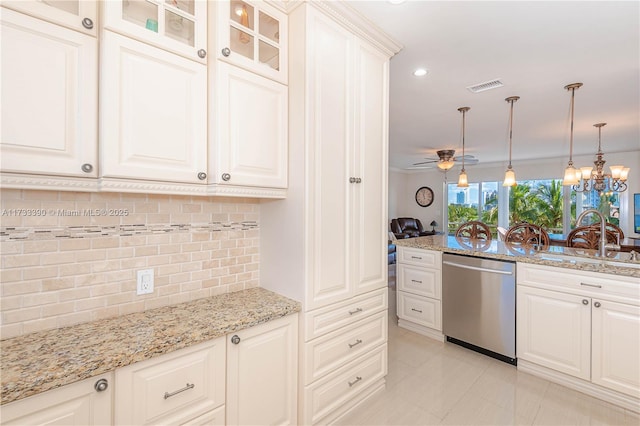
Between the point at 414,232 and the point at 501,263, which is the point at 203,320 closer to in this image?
the point at 501,263

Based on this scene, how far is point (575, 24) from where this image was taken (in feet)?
6.21

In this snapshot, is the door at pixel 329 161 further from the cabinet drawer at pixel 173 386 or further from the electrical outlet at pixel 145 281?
the electrical outlet at pixel 145 281

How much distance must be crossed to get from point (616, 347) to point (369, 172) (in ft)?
6.66

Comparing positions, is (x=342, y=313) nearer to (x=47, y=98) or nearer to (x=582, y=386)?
(x=47, y=98)

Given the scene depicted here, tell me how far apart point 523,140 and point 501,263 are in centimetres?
390

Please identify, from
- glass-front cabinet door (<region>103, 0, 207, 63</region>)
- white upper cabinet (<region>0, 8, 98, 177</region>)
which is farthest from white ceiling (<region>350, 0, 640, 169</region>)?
white upper cabinet (<region>0, 8, 98, 177</region>)

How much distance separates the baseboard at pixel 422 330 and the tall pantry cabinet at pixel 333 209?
1.23m

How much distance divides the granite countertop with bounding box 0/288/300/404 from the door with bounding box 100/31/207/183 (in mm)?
661

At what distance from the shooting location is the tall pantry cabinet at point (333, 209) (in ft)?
5.47

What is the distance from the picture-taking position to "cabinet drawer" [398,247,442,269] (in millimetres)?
3021

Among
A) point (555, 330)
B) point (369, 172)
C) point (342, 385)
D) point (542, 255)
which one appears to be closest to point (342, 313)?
Result: point (342, 385)

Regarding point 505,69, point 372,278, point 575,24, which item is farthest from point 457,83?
point 372,278

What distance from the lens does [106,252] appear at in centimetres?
143

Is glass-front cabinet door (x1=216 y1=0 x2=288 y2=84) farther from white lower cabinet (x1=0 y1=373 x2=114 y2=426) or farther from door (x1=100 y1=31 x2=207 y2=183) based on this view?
white lower cabinet (x1=0 y1=373 x2=114 y2=426)
